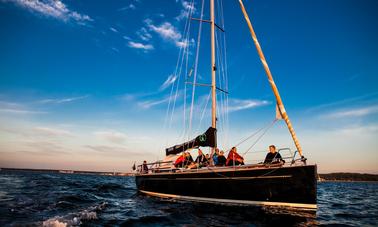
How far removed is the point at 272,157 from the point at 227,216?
11.7ft

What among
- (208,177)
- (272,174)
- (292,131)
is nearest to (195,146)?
(208,177)

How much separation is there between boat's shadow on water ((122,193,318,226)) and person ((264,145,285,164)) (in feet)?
6.57

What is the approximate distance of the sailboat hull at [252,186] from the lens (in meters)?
10.3

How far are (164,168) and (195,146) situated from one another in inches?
117

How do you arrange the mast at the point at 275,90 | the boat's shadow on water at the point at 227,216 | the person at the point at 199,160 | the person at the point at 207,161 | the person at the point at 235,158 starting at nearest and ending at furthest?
the boat's shadow on water at the point at 227,216, the mast at the point at 275,90, the person at the point at 235,158, the person at the point at 207,161, the person at the point at 199,160

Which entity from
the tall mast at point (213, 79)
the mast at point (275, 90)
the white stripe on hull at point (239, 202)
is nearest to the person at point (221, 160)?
the white stripe on hull at point (239, 202)

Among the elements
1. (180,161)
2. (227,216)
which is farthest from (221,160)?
(227,216)

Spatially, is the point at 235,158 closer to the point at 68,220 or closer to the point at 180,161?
the point at 180,161

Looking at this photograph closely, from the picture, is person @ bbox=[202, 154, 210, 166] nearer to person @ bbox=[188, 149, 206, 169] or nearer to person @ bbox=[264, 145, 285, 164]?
person @ bbox=[188, 149, 206, 169]

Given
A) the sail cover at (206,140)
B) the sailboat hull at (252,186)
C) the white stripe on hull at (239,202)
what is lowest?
the white stripe on hull at (239,202)

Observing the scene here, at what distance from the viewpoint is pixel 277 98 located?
420 inches

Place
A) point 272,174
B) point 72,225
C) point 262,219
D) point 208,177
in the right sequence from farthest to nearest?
point 208,177 → point 272,174 → point 262,219 → point 72,225

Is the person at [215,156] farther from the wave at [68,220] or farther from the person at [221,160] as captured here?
the wave at [68,220]

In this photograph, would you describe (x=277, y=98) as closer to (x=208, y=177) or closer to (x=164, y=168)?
(x=208, y=177)
